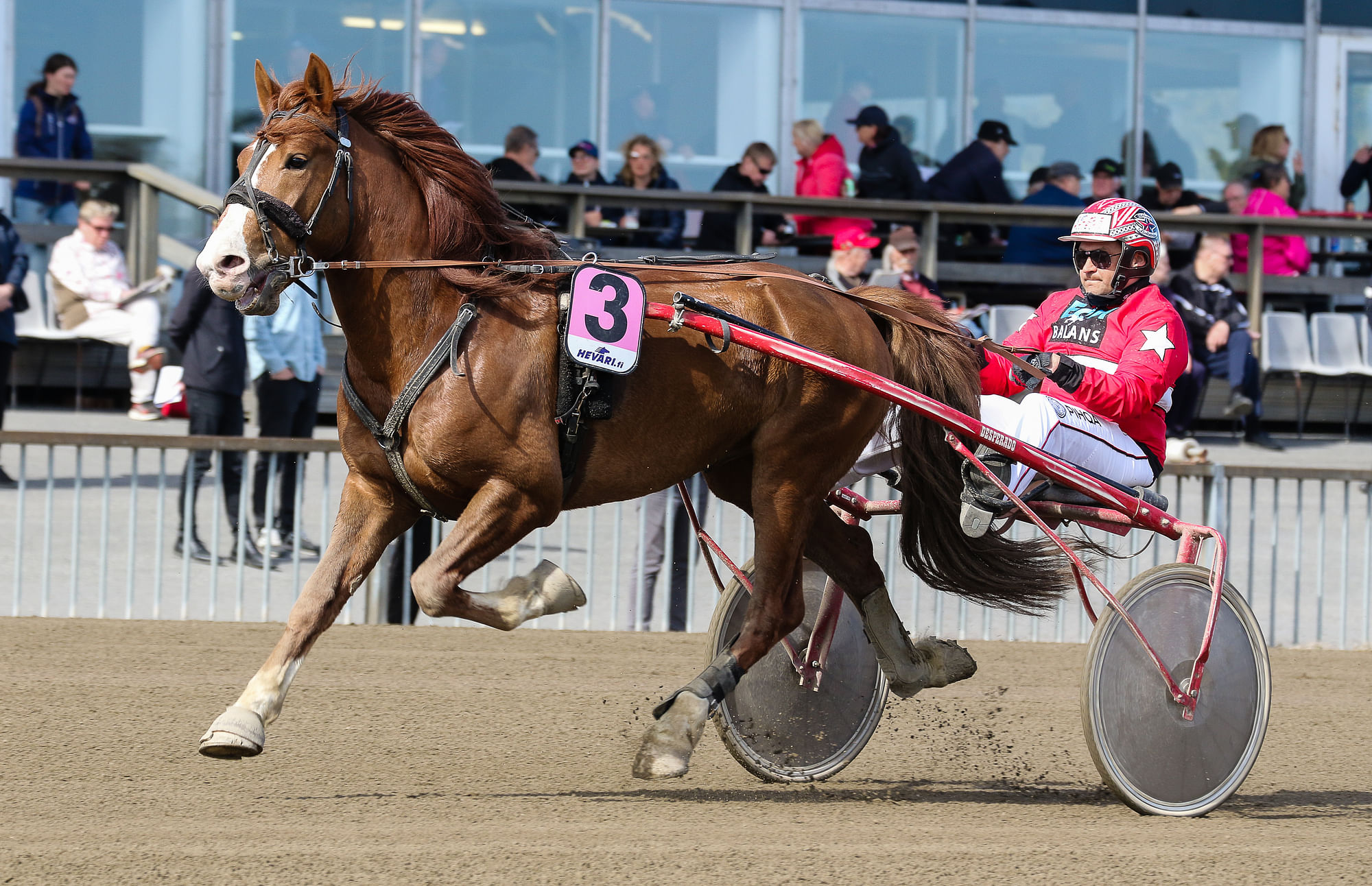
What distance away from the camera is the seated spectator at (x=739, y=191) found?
10.9 m

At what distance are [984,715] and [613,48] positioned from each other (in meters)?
8.67

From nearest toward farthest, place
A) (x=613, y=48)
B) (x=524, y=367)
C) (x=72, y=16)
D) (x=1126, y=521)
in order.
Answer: (x=524, y=367) < (x=1126, y=521) < (x=72, y=16) < (x=613, y=48)

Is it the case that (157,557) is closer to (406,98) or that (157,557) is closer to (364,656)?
(364,656)

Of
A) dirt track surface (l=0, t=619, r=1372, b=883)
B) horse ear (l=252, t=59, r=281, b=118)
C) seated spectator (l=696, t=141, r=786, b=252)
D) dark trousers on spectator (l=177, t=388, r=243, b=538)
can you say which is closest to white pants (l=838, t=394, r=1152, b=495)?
dirt track surface (l=0, t=619, r=1372, b=883)

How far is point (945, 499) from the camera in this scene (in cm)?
467

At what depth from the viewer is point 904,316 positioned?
15.2 ft

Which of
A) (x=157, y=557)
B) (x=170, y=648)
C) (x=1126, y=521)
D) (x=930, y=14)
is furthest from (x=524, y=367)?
(x=930, y=14)

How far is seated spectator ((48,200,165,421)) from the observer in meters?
9.31

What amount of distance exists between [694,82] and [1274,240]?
4573mm

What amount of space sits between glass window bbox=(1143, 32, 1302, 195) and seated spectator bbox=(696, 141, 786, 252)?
178 inches

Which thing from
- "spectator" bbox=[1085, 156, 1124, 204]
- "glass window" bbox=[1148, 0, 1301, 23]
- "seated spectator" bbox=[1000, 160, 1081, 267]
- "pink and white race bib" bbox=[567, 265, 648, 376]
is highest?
"glass window" bbox=[1148, 0, 1301, 23]

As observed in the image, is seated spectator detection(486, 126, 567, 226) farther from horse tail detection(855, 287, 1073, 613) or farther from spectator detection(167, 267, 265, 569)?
horse tail detection(855, 287, 1073, 613)

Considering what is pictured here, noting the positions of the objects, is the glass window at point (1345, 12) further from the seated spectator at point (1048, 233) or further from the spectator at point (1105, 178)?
the seated spectator at point (1048, 233)

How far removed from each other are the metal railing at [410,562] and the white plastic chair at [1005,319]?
251 cm
